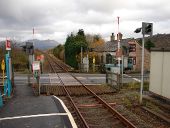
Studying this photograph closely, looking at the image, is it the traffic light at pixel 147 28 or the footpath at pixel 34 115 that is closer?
the footpath at pixel 34 115

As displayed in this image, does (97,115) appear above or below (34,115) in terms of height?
below

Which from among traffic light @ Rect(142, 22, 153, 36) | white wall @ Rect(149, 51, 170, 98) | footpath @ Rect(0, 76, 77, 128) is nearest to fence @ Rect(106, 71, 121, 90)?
white wall @ Rect(149, 51, 170, 98)

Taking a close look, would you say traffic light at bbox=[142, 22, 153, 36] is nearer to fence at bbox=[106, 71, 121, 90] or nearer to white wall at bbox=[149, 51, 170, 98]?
white wall at bbox=[149, 51, 170, 98]

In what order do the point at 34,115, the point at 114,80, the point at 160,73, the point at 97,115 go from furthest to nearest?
the point at 114,80 < the point at 160,73 < the point at 97,115 < the point at 34,115

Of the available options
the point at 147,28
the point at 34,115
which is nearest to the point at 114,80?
the point at 147,28

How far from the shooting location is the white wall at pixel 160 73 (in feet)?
44.5

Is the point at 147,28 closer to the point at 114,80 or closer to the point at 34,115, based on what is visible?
the point at 34,115

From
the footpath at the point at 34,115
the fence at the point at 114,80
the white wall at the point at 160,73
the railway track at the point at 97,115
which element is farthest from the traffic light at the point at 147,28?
the fence at the point at 114,80

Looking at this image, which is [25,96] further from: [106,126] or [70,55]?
[70,55]

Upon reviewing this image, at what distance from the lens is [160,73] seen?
14.3m

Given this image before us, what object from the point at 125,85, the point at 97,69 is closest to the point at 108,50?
the point at 97,69

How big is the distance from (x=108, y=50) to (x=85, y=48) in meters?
3.54

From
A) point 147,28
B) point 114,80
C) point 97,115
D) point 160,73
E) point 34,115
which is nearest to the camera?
point 34,115

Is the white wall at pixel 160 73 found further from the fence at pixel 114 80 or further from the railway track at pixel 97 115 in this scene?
the fence at pixel 114 80
